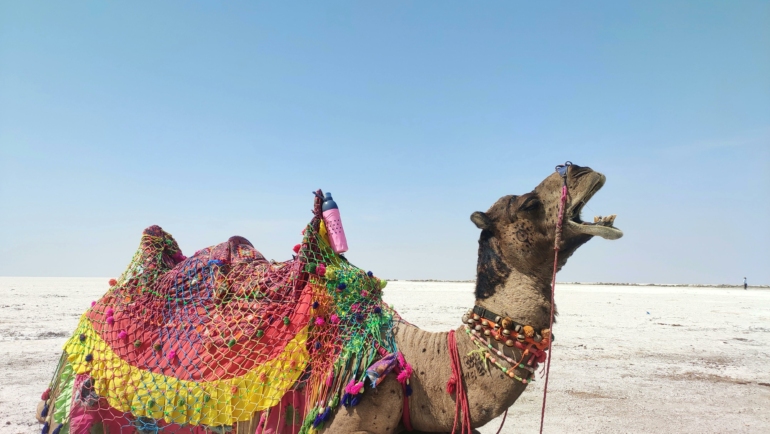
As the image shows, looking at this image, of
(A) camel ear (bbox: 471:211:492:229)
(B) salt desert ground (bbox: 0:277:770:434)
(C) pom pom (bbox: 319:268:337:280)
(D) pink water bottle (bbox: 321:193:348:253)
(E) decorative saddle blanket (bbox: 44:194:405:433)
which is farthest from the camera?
(B) salt desert ground (bbox: 0:277:770:434)

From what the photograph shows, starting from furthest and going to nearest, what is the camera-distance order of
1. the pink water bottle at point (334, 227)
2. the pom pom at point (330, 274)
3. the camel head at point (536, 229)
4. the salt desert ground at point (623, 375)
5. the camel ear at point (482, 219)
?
1. the salt desert ground at point (623, 375)
2. the pink water bottle at point (334, 227)
3. the pom pom at point (330, 274)
4. the camel ear at point (482, 219)
5. the camel head at point (536, 229)

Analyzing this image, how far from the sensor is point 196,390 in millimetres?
3264

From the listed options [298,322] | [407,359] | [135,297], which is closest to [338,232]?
[298,322]

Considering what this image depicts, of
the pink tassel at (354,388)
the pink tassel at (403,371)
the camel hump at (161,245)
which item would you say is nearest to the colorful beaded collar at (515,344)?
the pink tassel at (403,371)

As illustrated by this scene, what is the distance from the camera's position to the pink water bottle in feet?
11.6

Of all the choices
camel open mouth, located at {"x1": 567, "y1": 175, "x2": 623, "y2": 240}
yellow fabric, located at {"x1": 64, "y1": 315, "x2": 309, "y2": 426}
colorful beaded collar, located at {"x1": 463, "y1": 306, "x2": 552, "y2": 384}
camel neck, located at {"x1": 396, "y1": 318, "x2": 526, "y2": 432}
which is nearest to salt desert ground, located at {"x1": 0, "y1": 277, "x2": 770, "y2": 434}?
yellow fabric, located at {"x1": 64, "y1": 315, "x2": 309, "y2": 426}

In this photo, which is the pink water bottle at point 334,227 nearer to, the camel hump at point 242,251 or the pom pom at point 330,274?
the pom pom at point 330,274

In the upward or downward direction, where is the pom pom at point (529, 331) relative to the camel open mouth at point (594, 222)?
downward

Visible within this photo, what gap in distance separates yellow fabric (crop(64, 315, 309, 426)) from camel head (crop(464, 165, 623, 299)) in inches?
51.8

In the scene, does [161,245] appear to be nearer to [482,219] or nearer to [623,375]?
[482,219]

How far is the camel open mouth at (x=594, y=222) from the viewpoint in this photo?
280 cm

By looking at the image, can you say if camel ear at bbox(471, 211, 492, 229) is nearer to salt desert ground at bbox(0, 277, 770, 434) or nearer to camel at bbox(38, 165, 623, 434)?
camel at bbox(38, 165, 623, 434)

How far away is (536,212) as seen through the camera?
3074mm

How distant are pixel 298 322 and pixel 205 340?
725mm
